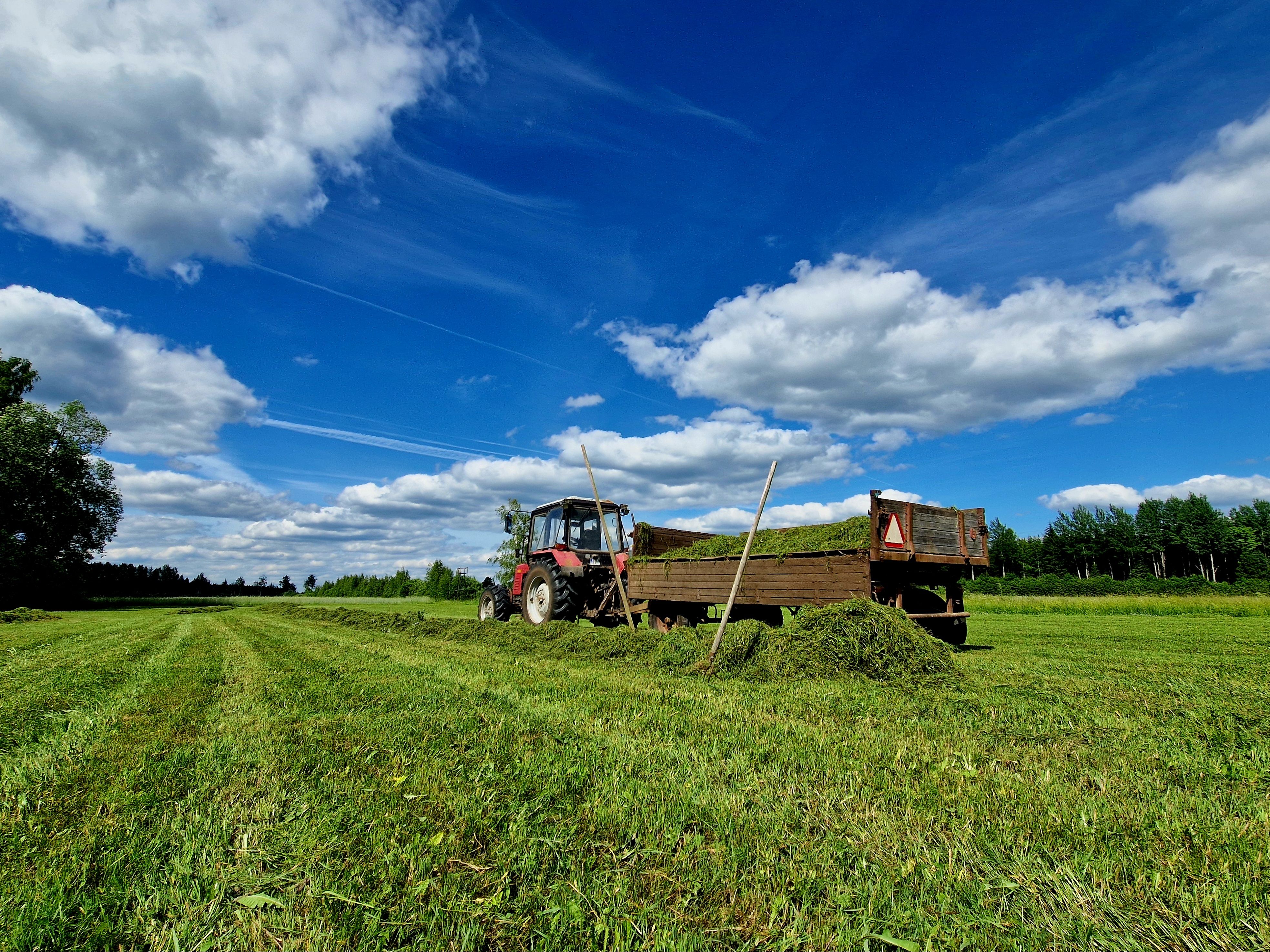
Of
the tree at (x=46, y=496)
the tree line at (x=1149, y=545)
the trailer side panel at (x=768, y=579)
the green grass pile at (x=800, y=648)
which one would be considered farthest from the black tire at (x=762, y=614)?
the tree line at (x=1149, y=545)

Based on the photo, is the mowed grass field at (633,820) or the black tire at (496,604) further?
the black tire at (496,604)

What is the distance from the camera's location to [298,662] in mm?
7277

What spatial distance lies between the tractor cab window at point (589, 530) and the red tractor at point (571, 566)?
0.01 meters

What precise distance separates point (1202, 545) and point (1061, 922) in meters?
97.9

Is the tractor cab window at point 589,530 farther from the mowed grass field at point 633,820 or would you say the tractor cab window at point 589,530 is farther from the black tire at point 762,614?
the mowed grass field at point 633,820

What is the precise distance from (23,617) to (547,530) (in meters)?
19.9

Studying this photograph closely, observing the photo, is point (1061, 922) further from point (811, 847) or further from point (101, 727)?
point (101, 727)

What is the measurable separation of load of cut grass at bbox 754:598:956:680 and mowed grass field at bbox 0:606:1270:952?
69cm

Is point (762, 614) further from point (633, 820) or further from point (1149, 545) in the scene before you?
point (1149, 545)

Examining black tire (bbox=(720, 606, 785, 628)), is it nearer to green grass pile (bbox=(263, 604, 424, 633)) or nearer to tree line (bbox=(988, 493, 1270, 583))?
green grass pile (bbox=(263, 604, 424, 633))

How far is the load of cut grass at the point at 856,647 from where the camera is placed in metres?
5.88

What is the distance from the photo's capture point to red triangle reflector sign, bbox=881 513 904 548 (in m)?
7.50

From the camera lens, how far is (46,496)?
2892cm

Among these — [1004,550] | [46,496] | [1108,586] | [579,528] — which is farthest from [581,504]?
[1004,550]
